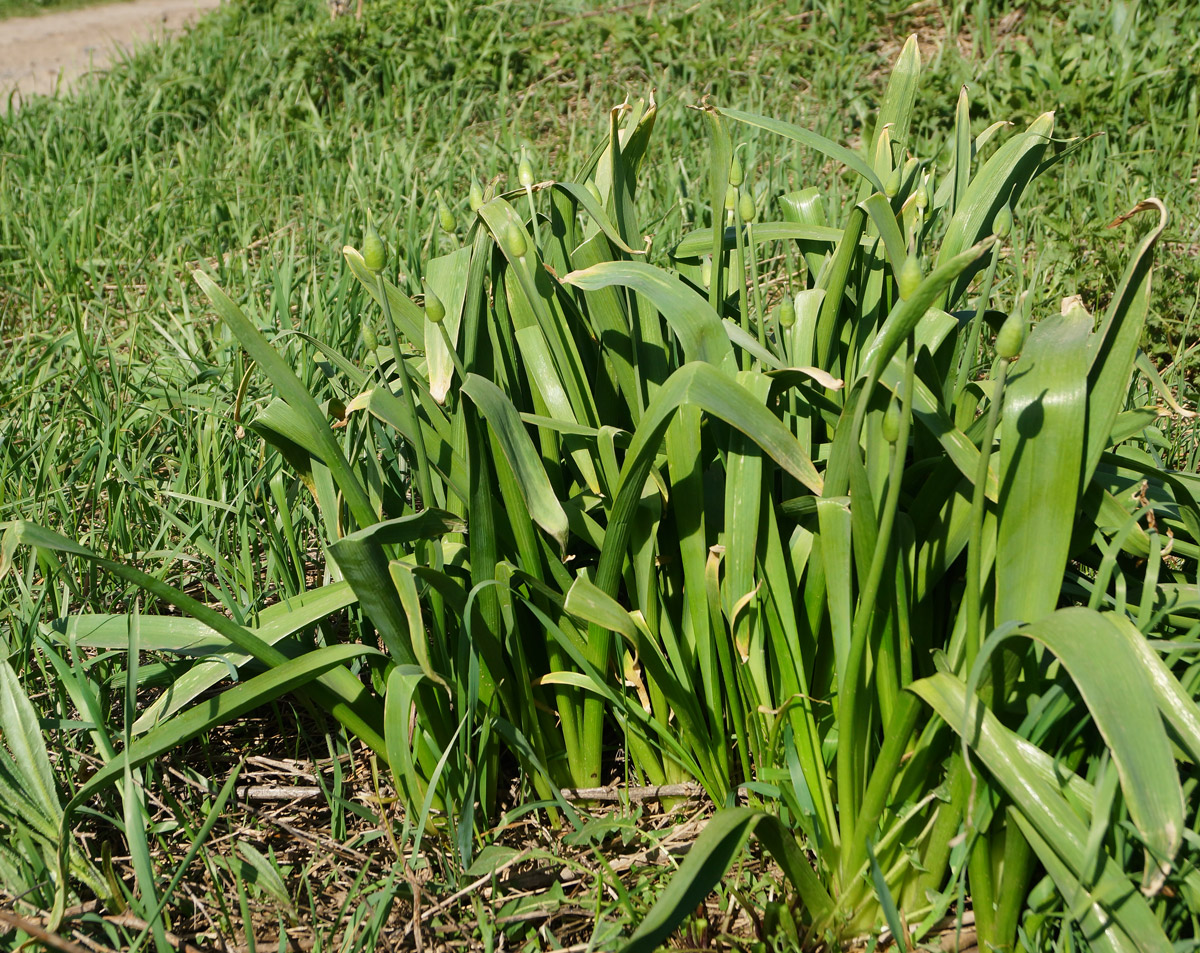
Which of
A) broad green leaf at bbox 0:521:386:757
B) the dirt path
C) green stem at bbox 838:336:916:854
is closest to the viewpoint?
green stem at bbox 838:336:916:854

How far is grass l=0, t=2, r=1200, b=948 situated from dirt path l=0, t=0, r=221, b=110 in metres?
2.13

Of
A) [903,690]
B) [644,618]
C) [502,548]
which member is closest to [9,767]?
[502,548]

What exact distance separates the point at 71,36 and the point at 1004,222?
762 cm

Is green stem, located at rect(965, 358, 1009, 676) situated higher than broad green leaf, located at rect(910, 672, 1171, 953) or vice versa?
green stem, located at rect(965, 358, 1009, 676)

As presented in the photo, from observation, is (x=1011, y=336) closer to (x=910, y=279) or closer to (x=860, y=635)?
(x=910, y=279)

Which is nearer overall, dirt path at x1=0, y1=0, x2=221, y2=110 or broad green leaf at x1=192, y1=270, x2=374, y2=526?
broad green leaf at x1=192, y1=270, x2=374, y2=526

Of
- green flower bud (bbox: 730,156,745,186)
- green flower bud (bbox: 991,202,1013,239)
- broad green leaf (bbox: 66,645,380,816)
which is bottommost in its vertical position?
broad green leaf (bbox: 66,645,380,816)

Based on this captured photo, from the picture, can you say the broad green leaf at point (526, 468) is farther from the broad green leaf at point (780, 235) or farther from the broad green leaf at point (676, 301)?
the broad green leaf at point (780, 235)

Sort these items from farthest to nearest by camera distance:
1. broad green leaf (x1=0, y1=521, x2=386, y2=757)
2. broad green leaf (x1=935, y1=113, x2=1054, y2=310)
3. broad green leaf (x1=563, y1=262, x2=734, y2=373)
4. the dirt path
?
the dirt path, broad green leaf (x1=935, y1=113, x2=1054, y2=310), broad green leaf (x1=563, y1=262, x2=734, y2=373), broad green leaf (x1=0, y1=521, x2=386, y2=757)

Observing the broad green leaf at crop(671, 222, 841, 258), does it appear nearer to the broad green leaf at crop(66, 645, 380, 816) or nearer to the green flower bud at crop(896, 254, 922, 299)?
the green flower bud at crop(896, 254, 922, 299)

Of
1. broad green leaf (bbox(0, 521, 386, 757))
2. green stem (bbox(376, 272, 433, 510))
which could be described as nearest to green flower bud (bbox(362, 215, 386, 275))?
green stem (bbox(376, 272, 433, 510))

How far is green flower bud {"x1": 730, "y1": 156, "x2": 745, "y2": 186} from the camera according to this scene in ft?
3.91

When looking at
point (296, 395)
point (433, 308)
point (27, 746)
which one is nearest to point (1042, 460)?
point (433, 308)

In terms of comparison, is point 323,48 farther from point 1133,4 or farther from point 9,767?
point 9,767
